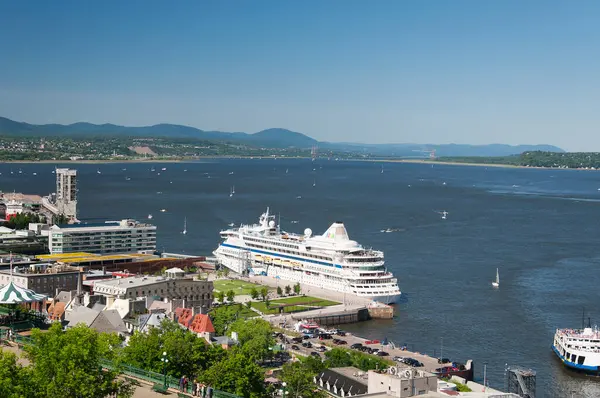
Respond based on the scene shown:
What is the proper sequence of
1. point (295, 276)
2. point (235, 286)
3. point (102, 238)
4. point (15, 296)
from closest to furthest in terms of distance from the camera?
point (15, 296)
point (235, 286)
point (295, 276)
point (102, 238)

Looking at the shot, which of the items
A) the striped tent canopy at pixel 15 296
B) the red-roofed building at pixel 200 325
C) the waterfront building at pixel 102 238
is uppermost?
the striped tent canopy at pixel 15 296

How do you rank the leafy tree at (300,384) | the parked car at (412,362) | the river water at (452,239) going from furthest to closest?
the river water at (452,239)
the parked car at (412,362)
the leafy tree at (300,384)

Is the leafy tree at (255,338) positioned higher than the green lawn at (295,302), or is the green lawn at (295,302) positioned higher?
the leafy tree at (255,338)

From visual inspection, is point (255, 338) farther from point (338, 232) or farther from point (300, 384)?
point (338, 232)

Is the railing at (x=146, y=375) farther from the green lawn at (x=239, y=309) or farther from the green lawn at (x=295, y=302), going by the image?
the green lawn at (x=295, y=302)

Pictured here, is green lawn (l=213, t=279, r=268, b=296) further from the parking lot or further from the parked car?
the parked car

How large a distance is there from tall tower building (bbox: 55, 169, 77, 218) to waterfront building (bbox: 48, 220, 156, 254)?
1812 centimetres

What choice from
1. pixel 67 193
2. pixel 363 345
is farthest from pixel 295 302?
pixel 67 193

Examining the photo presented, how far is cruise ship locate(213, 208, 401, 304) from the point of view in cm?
5003

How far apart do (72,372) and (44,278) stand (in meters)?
22.9

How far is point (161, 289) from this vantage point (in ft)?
129

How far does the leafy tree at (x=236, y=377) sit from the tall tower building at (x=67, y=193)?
2175 inches

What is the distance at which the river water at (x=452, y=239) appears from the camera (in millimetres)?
39688

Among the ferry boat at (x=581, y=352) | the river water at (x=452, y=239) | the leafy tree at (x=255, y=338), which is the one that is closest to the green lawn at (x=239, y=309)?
the leafy tree at (x=255, y=338)
